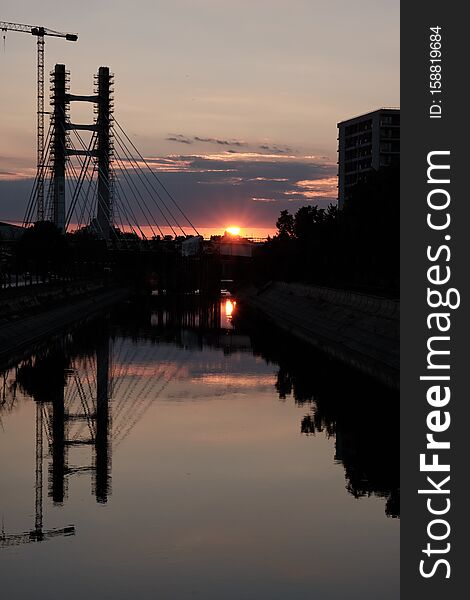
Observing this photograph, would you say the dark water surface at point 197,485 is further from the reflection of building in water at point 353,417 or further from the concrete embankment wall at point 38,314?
the concrete embankment wall at point 38,314

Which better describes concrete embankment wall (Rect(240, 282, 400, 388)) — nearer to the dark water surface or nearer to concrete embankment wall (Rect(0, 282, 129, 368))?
the dark water surface

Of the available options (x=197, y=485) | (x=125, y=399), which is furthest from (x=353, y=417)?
(x=197, y=485)

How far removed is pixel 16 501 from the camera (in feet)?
82.6

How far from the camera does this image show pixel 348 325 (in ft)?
218

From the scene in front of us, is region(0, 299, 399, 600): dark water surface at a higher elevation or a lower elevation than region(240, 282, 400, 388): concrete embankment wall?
lower

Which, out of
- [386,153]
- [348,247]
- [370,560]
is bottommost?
[370,560]

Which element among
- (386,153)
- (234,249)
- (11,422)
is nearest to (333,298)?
(11,422)

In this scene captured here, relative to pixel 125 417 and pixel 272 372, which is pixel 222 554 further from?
pixel 272 372

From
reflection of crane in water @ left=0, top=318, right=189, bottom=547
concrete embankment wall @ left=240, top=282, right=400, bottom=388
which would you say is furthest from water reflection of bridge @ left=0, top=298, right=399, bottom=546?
concrete embankment wall @ left=240, top=282, right=400, bottom=388

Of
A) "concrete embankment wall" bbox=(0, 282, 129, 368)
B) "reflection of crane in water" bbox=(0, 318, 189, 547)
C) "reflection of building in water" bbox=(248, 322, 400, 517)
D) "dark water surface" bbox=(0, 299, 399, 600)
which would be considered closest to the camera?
"dark water surface" bbox=(0, 299, 399, 600)

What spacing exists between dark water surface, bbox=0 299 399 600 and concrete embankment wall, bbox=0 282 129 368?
8.55 meters

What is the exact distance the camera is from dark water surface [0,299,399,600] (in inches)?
770

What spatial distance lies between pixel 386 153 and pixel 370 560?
129 metres

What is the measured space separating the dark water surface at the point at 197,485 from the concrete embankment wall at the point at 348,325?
2.70 m
